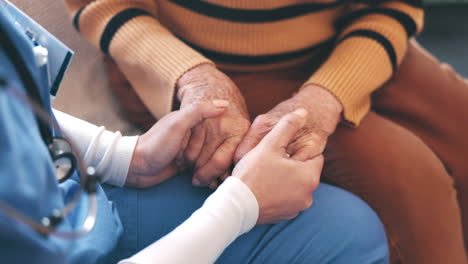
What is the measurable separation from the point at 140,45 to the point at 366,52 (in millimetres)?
414

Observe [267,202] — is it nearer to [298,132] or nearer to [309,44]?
[298,132]

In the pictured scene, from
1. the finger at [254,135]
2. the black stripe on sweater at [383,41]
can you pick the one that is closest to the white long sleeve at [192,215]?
the finger at [254,135]

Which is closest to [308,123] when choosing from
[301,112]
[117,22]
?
[301,112]

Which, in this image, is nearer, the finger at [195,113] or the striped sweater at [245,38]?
the finger at [195,113]

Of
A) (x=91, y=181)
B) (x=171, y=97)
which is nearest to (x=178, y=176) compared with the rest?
(x=171, y=97)

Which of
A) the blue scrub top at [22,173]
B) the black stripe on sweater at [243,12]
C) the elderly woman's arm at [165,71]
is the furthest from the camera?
the black stripe on sweater at [243,12]

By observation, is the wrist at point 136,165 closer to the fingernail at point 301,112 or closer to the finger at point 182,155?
the finger at point 182,155

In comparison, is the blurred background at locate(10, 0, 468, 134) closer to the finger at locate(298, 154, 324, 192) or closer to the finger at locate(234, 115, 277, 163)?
the finger at locate(234, 115, 277, 163)

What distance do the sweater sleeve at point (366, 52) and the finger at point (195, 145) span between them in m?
0.23

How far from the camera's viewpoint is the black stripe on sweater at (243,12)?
2.66 ft

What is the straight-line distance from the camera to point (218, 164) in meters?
0.68

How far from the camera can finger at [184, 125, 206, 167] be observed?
70 cm

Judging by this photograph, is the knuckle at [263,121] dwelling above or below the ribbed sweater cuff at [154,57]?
below

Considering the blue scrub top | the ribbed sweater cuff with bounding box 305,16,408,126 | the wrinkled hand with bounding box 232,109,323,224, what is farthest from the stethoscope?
the ribbed sweater cuff with bounding box 305,16,408,126
